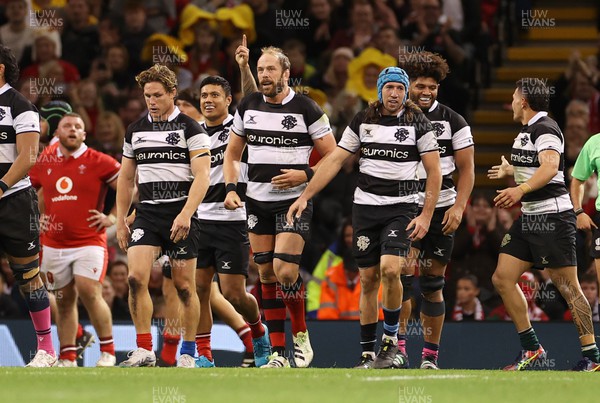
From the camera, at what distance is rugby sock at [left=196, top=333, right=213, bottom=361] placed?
1220 centimetres

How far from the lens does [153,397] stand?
330 inches

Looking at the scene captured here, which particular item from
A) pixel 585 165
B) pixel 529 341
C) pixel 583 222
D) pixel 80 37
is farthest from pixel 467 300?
pixel 80 37

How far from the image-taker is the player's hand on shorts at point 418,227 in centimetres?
1095

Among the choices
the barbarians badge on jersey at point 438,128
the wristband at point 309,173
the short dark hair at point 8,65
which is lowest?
the wristband at point 309,173

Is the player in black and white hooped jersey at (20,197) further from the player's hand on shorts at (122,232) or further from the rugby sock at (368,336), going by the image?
the rugby sock at (368,336)

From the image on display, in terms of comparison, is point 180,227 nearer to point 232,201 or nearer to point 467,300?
point 232,201

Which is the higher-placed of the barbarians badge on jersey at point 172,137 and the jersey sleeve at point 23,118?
the jersey sleeve at point 23,118

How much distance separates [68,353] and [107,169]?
1.70 meters

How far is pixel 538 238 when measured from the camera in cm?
1144

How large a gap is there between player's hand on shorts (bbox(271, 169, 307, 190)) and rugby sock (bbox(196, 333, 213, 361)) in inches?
68.4

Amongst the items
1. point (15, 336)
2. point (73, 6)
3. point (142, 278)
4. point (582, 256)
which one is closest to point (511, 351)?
point (582, 256)

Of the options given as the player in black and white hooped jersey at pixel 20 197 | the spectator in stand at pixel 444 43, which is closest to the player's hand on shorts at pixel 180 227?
the player in black and white hooped jersey at pixel 20 197

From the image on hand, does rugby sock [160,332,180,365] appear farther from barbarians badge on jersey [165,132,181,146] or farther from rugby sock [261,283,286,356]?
barbarians badge on jersey [165,132,181,146]

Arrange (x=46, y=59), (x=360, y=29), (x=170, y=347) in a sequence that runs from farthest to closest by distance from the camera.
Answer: (x=46, y=59), (x=360, y=29), (x=170, y=347)
